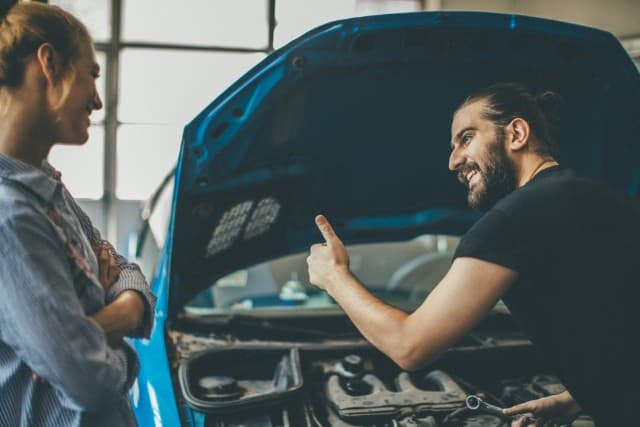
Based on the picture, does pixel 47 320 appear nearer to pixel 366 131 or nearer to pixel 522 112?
pixel 522 112

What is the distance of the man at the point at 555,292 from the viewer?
3.89ft

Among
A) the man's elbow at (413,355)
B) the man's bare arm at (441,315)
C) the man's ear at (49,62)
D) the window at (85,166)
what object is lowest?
the window at (85,166)

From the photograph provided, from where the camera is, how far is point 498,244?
118cm

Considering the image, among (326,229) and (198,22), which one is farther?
(198,22)

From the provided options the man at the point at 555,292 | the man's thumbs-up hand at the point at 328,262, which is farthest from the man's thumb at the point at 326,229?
the man at the point at 555,292

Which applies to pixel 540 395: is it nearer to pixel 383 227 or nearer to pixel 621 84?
pixel 383 227

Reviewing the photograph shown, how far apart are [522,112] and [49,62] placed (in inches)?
43.9

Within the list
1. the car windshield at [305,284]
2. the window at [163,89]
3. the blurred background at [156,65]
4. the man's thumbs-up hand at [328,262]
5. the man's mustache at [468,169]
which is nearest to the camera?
the man's thumbs-up hand at [328,262]

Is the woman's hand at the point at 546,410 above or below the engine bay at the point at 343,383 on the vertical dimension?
above

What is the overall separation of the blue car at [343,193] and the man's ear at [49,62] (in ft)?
2.24

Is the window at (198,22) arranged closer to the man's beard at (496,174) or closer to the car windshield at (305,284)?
the car windshield at (305,284)

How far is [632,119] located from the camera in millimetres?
1853

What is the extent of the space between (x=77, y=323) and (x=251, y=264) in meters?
1.32

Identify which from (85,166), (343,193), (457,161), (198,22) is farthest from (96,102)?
(85,166)
